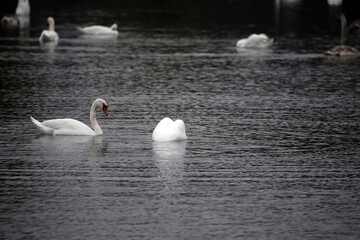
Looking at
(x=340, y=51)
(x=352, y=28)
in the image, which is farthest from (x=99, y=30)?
(x=352, y=28)

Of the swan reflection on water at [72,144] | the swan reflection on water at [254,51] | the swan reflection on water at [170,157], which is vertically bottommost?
the swan reflection on water at [254,51]

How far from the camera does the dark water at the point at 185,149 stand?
11375 millimetres

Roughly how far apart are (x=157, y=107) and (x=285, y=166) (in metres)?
6.30

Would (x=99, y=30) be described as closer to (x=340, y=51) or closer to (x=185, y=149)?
(x=340, y=51)

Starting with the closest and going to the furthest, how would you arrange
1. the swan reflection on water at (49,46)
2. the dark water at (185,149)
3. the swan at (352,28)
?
the dark water at (185,149)
the swan reflection on water at (49,46)
the swan at (352,28)

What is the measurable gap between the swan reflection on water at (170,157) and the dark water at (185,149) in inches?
1.3

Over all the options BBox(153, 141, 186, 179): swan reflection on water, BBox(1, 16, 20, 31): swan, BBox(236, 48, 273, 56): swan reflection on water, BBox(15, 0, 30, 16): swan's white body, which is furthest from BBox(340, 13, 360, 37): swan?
BBox(153, 141, 186, 179): swan reflection on water

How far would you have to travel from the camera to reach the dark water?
1138cm

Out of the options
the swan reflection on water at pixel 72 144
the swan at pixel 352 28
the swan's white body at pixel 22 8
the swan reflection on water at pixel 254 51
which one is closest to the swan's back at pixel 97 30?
the swan reflection on water at pixel 254 51

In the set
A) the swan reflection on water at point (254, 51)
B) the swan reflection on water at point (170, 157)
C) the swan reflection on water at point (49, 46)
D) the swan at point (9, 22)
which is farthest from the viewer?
the swan at point (9, 22)

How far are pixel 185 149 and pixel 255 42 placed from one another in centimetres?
1882

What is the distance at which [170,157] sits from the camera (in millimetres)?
15031

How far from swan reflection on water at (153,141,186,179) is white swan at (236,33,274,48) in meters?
17.8

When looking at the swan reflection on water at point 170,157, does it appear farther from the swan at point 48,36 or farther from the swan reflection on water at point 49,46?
the swan at point 48,36
